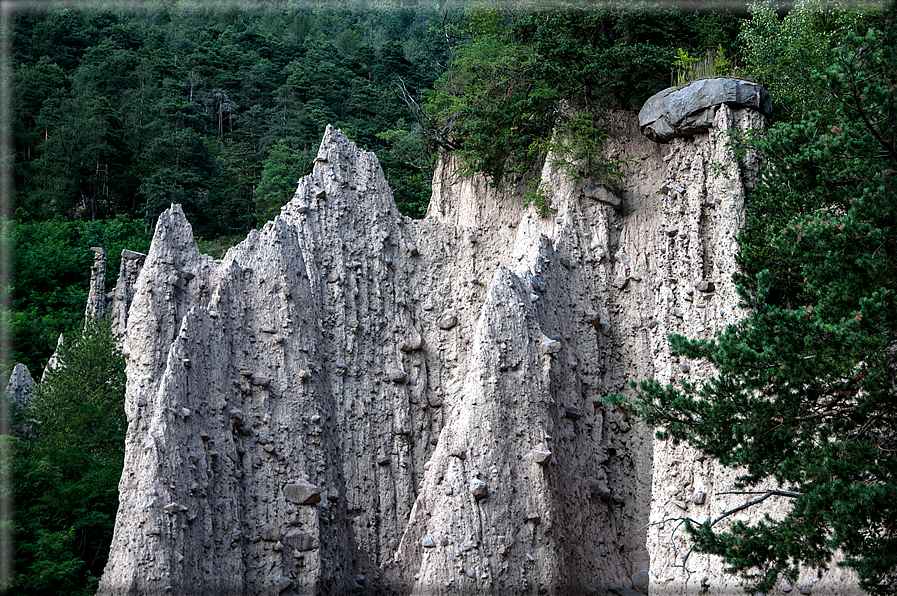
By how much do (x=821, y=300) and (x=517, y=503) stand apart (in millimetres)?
7169

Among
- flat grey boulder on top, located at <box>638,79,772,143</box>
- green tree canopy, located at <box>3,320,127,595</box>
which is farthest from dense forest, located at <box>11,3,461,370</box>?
flat grey boulder on top, located at <box>638,79,772,143</box>

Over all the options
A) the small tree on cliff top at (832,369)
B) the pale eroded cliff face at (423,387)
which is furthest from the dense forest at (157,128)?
the small tree on cliff top at (832,369)

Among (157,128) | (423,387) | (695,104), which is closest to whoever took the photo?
(695,104)

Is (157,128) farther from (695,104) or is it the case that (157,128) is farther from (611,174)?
(695,104)

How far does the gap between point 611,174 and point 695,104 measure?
269 centimetres

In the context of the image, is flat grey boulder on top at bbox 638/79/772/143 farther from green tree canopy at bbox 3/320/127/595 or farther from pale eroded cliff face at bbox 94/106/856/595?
green tree canopy at bbox 3/320/127/595

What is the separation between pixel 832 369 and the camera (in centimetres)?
1027

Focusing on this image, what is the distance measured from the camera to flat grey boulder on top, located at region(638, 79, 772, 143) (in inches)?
667

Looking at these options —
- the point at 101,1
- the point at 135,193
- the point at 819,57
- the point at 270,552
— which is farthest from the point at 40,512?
the point at 101,1

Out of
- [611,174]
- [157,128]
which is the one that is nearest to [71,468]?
[611,174]

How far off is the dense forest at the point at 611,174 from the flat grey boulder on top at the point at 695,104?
2.59ft

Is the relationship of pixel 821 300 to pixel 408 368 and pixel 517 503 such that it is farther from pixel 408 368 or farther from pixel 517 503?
pixel 408 368

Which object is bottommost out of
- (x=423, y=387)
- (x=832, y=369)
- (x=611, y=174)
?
(x=832, y=369)

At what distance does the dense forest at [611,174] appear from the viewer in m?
10.1
